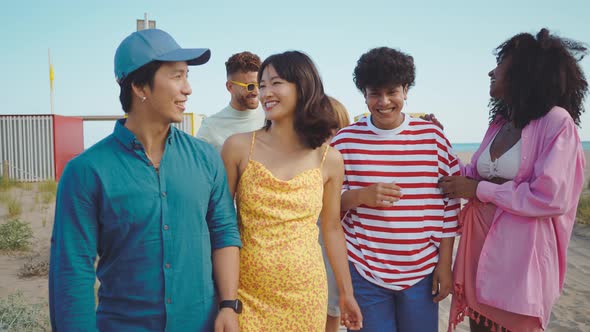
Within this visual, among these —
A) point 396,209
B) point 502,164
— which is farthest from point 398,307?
point 502,164

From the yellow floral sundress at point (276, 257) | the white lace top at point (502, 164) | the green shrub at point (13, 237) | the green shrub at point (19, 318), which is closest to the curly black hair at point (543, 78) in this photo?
the white lace top at point (502, 164)

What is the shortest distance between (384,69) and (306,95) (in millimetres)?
476

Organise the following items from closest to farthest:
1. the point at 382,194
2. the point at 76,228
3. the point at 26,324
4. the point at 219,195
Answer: the point at 76,228 < the point at 219,195 < the point at 382,194 < the point at 26,324

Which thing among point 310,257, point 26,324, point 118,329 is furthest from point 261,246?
point 26,324

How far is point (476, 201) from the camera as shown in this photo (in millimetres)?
2547

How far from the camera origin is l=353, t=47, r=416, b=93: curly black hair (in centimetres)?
243

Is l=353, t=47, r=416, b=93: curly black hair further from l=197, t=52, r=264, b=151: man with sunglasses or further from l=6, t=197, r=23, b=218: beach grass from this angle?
l=6, t=197, r=23, b=218: beach grass

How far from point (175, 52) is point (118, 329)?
3.40 ft

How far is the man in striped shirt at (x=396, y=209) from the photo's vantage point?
2.42 metres

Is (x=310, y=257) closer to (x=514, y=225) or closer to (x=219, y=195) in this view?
(x=219, y=195)

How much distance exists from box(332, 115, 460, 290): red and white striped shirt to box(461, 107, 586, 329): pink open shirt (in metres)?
0.24

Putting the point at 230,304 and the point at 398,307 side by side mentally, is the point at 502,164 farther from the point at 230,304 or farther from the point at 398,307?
the point at 230,304

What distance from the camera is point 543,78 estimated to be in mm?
2320

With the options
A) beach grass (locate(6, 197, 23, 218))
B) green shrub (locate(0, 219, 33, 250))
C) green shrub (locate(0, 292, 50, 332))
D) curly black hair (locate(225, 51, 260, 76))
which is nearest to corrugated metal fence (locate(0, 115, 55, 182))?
beach grass (locate(6, 197, 23, 218))
